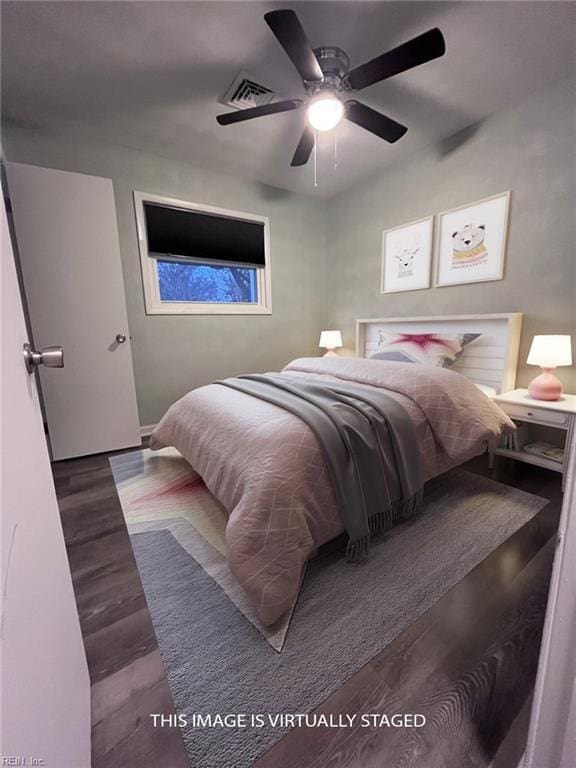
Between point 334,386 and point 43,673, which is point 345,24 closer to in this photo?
point 334,386

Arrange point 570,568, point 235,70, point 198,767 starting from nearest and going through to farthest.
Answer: point 570,568 < point 198,767 < point 235,70

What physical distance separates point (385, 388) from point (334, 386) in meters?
0.33

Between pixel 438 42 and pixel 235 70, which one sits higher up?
pixel 235 70

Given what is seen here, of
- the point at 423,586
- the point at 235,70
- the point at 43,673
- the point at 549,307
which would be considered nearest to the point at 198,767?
the point at 43,673

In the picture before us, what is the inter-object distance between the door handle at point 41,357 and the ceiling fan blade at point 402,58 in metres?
1.91

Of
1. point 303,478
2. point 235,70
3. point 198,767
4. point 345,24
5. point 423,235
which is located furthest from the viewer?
point 423,235

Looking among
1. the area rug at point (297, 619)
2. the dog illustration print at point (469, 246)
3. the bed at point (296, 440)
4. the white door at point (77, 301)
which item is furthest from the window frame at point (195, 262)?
the area rug at point (297, 619)

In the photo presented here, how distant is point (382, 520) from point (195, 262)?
9.89 feet

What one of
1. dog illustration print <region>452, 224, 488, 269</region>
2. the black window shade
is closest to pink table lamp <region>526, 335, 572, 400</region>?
dog illustration print <region>452, 224, 488, 269</region>

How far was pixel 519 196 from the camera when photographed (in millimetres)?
2289

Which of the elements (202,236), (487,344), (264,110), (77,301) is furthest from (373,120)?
(77,301)

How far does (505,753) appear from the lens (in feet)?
2.63

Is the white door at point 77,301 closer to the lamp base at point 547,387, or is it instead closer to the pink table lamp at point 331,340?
the pink table lamp at point 331,340

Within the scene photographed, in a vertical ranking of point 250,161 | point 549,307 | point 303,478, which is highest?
point 250,161
